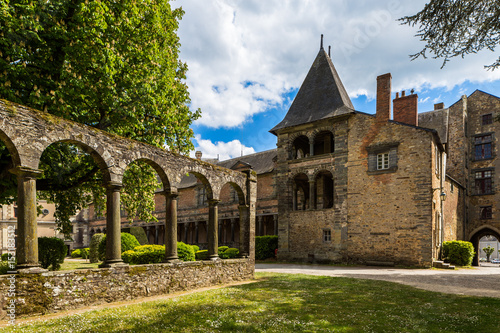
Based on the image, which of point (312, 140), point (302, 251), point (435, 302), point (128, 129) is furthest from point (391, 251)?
point (128, 129)

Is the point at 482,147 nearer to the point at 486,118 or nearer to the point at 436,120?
the point at 486,118

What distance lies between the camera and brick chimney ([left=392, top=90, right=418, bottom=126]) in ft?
72.1

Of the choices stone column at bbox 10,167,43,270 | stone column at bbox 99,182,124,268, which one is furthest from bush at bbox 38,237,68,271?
stone column at bbox 10,167,43,270

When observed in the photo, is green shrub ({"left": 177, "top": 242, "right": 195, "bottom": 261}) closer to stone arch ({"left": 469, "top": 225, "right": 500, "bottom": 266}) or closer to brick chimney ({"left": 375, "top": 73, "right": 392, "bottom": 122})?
brick chimney ({"left": 375, "top": 73, "right": 392, "bottom": 122})

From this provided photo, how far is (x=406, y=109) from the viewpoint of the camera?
2227 centimetres

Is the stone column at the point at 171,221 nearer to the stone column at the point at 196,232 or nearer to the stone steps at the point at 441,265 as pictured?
the stone steps at the point at 441,265

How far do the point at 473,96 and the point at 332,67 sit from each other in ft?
47.7

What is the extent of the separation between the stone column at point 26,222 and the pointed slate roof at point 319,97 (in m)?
18.2

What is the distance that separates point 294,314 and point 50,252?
13.0 m

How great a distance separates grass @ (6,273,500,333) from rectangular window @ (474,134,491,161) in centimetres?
2474

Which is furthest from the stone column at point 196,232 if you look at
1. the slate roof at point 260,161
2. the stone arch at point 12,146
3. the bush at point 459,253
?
the stone arch at point 12,146

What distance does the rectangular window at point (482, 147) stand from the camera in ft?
95.0

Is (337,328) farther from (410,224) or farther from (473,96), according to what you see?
(473,96)

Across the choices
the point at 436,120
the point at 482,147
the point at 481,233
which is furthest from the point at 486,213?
the point at 436,120
